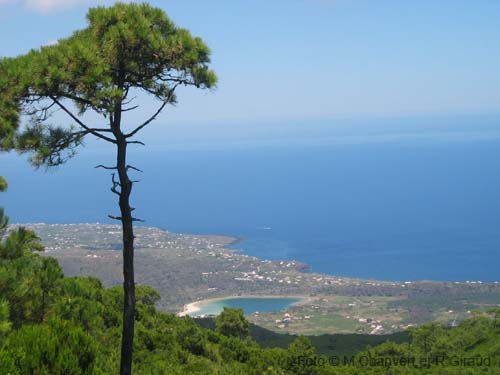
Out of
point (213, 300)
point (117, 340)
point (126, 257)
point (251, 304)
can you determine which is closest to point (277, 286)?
point (251, 304)

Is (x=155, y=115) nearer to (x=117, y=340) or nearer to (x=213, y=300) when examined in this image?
(x=117, y=340)

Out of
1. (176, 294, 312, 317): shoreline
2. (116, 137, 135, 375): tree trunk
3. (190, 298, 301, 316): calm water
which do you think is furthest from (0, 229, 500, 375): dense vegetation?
(176, 294, 312, 317): shoreline

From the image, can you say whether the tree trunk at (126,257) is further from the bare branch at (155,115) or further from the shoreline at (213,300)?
the shoreline at (213,300)

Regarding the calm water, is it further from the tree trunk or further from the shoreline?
the tree trunk

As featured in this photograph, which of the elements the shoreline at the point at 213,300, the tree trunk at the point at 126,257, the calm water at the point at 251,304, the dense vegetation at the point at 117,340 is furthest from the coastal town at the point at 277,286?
the tree trunk at the point at 126,257

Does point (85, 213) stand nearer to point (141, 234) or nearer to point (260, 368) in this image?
point (141, 234)
